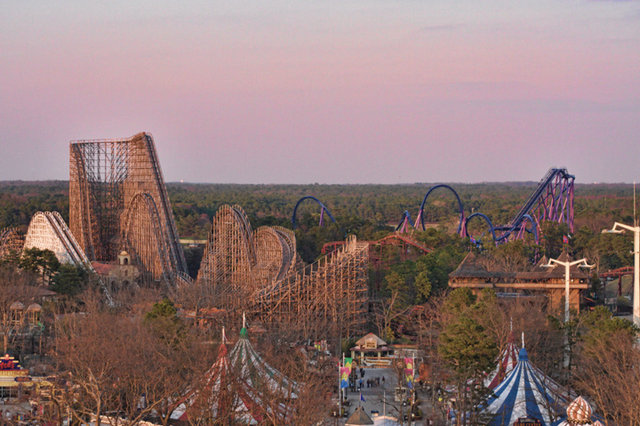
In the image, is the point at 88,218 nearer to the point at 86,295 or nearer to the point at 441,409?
the point at 86,295

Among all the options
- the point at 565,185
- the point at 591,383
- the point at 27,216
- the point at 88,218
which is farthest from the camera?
the point at 27,216

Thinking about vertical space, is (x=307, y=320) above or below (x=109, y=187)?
below

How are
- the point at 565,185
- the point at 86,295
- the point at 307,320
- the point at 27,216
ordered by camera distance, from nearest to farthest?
1. the point at 307,320
2. the point at 86,295
3. the point at 565,185
4. the point at 27,216

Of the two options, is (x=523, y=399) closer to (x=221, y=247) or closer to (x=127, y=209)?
(x=221, y=247)

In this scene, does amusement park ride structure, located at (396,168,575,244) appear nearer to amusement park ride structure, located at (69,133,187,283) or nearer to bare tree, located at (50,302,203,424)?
amusement park ride structure, located at (69,133,187,283)

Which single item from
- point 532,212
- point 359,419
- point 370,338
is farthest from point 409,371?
point 532,212

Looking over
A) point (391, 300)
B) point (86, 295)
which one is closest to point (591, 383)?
point (391, 300)

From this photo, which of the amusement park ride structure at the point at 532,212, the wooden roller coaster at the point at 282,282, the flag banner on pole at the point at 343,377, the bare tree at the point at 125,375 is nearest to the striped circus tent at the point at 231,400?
the bare tree at the point at 125,375
